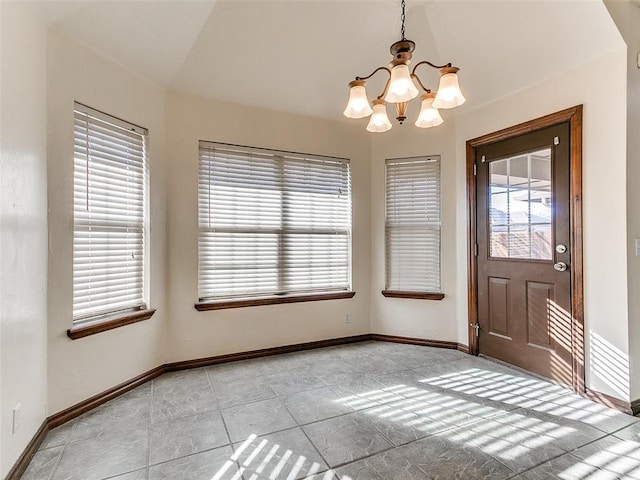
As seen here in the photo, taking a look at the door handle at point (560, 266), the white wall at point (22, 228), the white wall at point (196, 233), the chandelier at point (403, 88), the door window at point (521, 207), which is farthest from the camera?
the white wall at point (196, 233)

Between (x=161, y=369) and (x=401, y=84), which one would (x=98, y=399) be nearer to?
(x=161, y=369)

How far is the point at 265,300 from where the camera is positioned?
350cm

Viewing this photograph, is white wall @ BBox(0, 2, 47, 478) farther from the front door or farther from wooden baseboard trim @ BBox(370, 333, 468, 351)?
the front door

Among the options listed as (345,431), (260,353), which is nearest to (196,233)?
(260,353)

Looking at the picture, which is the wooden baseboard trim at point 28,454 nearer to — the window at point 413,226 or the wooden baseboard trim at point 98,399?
the wooden baseboard trim at point 98,399

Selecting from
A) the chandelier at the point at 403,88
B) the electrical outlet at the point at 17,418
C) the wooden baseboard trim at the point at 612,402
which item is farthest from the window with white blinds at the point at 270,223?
the wooden baseboard trim at the point at 612,402

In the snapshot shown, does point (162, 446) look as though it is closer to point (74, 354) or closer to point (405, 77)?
point (74, 354)

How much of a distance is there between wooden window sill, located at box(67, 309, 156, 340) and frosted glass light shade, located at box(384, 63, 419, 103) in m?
2.49

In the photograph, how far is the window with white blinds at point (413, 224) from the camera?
3.79 meters

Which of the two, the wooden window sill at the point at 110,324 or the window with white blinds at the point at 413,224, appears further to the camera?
the window with white blinds at the point at 413,224

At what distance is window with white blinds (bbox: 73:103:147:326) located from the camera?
2408 mm

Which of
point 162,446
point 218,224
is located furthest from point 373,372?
point 218,224

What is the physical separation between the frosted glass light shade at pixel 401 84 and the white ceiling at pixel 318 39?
1210mm

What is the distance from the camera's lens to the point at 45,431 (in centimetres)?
211
